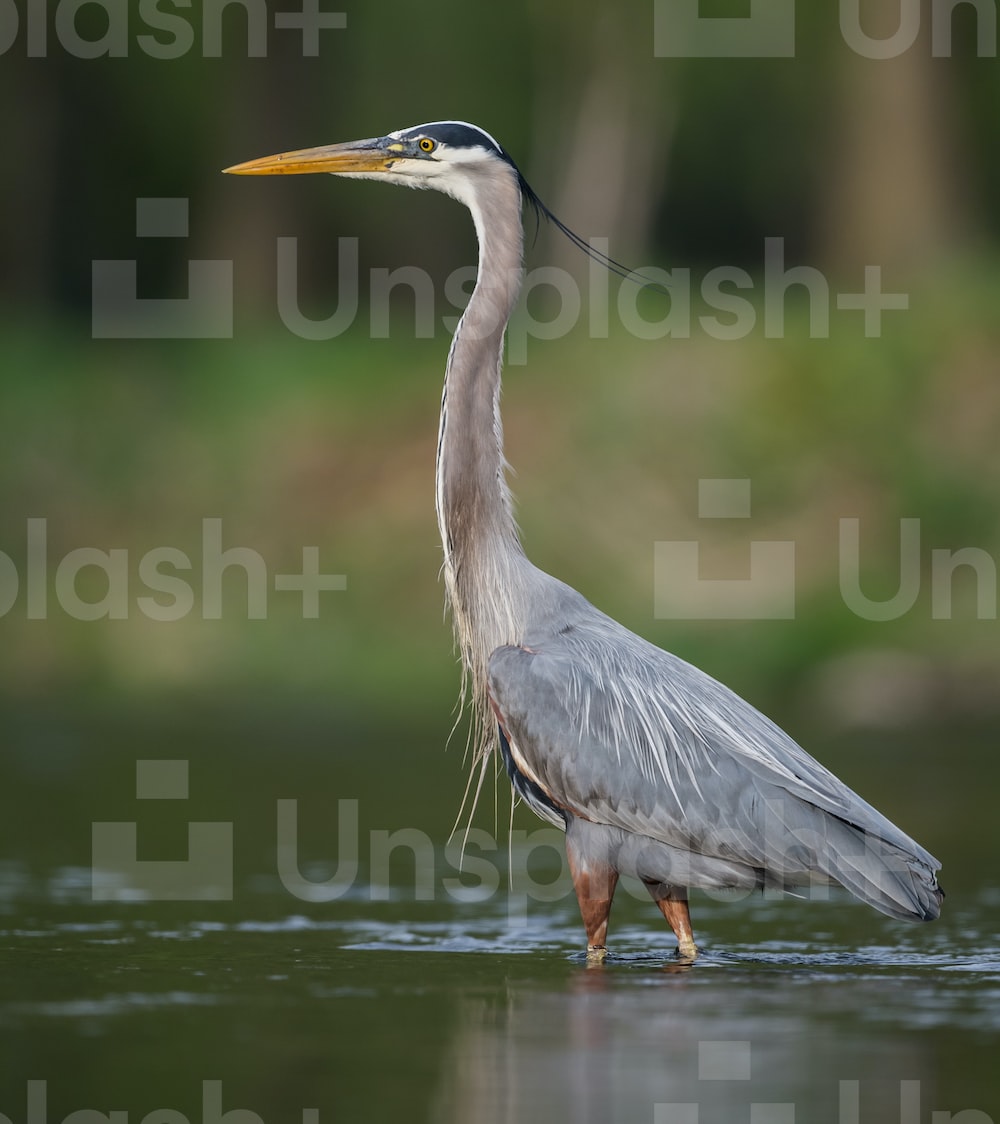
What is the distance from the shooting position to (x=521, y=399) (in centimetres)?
2106

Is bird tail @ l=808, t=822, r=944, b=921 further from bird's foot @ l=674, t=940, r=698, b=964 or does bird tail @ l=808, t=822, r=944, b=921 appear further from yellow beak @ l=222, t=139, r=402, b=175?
yellow beak @ l=222, t=139, r=402, b=175

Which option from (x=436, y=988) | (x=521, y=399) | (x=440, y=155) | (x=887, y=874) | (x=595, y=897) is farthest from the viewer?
(x=521, y=399)

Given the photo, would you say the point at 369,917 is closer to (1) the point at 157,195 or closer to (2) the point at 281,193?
(2) the point at 281,193

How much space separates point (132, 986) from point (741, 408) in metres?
13.6

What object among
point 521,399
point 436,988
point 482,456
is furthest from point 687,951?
point 521,399

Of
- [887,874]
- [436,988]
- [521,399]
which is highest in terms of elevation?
[521,399]

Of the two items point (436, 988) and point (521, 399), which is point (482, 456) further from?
point (521, 399)

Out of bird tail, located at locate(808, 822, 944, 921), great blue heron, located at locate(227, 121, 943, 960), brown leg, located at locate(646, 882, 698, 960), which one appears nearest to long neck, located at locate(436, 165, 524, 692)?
great blue heron, located at locate(227, 121, 943, 960)

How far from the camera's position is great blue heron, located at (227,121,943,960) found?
7875 mm

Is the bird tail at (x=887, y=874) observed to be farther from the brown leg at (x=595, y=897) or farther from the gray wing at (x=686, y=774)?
the brown leg at (x=595, y=897)

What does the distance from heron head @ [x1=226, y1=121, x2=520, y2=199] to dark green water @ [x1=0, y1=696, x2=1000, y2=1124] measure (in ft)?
9.99

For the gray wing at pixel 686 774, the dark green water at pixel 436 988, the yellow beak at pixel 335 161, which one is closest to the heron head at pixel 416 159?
the yellow beak at pixel 335 161

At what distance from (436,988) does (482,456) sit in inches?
95.2

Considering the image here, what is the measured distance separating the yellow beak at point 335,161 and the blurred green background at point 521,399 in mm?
7729
